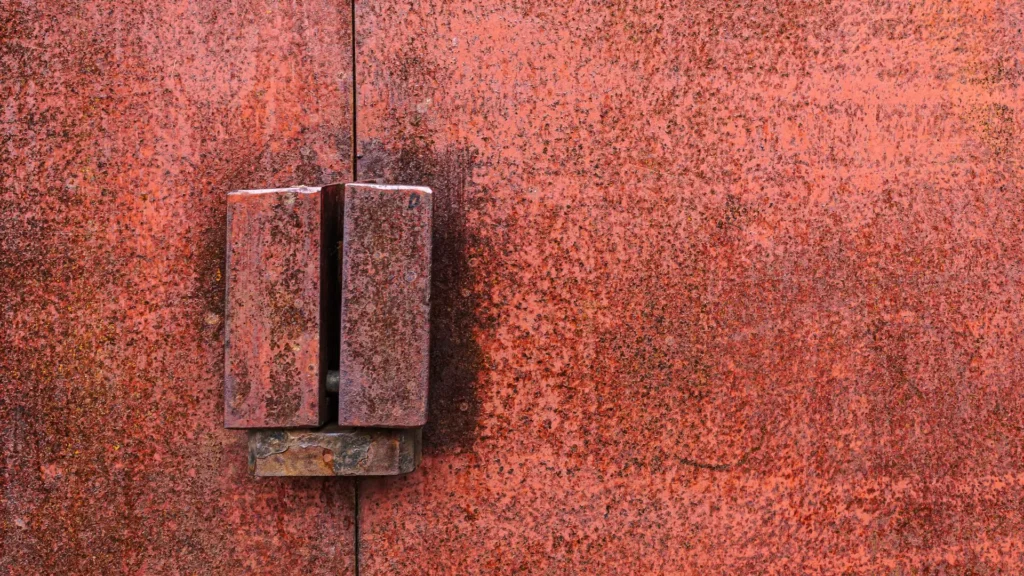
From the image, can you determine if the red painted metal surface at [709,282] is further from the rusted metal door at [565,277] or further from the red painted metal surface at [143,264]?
the red painted metal surface at [143,264]

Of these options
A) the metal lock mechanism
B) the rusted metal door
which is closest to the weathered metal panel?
the metal lock mechanism

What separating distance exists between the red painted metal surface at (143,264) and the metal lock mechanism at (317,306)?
0.62 feet

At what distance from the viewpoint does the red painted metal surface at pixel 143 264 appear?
141 cm

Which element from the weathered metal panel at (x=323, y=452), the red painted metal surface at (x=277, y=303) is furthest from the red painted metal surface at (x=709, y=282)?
the red painted metal surface at (x=277, y=303)

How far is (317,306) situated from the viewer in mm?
1271

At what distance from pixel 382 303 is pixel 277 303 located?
0.72ft

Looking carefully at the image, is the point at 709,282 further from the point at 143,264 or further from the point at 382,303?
the point at 143,264

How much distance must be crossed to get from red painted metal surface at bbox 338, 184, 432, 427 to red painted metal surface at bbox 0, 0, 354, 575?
25cm

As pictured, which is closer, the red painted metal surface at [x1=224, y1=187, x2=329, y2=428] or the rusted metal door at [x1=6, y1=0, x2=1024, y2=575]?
the red painted metal surface at [x1=224, y1=187, x2=329, y2=428]

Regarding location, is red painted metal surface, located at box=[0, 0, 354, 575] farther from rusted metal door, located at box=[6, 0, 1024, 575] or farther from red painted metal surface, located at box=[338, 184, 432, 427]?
red painted metal surface, located at box=[338, 184, 432, 427]

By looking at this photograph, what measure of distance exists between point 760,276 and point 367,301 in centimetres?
92

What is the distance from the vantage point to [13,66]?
1.41 metres

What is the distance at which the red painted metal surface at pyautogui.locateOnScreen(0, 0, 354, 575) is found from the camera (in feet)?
4.63

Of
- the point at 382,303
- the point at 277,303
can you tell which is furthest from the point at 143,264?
the point at 382,303
